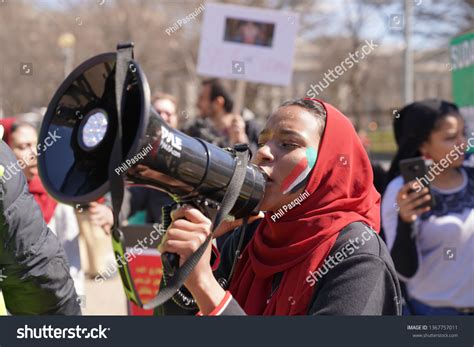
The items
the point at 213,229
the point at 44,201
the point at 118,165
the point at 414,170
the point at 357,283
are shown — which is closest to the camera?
the point at 118,165

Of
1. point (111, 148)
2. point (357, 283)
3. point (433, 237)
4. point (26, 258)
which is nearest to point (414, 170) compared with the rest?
point (433, 237)

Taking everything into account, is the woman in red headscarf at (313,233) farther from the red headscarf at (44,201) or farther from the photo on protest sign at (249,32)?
the photo on protest sign at (249,32)

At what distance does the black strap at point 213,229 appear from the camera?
1896 mm

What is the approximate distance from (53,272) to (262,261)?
2.87 ft

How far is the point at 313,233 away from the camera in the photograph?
2303 mm

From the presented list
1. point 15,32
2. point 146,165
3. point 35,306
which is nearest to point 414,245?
point 35,306

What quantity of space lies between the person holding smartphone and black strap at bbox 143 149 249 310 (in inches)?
79.4

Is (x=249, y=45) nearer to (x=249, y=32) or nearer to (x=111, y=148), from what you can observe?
(x=249, y=32)

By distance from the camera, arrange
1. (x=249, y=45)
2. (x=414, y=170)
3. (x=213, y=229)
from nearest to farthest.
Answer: (x=213, y=229), (x=414, y=170), (x=249, y=45)

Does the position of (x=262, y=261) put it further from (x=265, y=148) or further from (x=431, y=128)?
(x=431, y=128)

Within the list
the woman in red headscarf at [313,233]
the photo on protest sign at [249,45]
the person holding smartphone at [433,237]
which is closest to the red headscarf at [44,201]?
the person holding smartphone at [433,237]

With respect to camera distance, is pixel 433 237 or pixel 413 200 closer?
pixel 413 200

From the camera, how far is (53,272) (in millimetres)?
2836

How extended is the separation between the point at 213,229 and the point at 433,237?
2.31 meters
